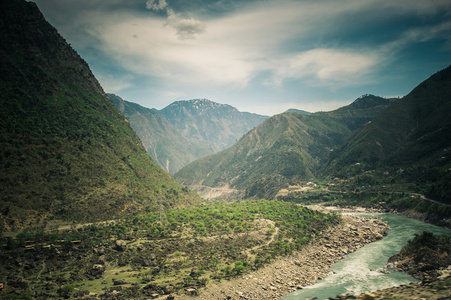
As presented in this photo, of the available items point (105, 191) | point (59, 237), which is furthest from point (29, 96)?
point (59, 237)

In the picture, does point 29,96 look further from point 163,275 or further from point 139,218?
point 163,275

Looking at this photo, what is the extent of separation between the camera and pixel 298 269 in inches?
1889

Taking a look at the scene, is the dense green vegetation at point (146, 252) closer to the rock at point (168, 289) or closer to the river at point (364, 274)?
the rock at point (168, 289)

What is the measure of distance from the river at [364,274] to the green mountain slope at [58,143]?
52.3m

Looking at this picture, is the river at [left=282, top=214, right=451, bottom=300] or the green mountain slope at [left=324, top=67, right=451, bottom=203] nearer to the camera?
the river at [left=282, top=214, right=451, bottom=300]

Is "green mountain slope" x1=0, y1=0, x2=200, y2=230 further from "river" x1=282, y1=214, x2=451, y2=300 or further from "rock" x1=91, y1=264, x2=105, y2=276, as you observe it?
"river" x1=282, y1=214, x2=451, y2=300

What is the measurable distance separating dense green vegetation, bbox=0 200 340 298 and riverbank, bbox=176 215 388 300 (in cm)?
217

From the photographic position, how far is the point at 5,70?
67.2 metres

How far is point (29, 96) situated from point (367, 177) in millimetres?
162762

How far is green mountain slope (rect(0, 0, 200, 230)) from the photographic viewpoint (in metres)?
51.5

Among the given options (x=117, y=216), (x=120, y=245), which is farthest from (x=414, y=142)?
(x=120, y=245)

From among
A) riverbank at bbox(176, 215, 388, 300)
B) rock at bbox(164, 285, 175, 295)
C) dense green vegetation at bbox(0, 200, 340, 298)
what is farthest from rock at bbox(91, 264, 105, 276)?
riverbank at bbox(176, 215, 388, 300)

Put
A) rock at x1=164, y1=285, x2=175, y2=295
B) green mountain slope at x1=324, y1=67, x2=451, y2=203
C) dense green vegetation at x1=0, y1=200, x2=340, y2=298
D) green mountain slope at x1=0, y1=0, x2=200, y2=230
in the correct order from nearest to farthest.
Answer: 1. dense green vegetation at x1=0, y1=200, x2=340, y2=298
2. rock at x1=164, y1=285, x2=175, y2=295
3. green mountain slope at x1=0, y1=0, x2=200, y2=230
4. green mountain slope at x1=324, y1=67, x2=451, y2=203

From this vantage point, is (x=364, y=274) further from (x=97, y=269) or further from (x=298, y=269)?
(x=97, y=269)
